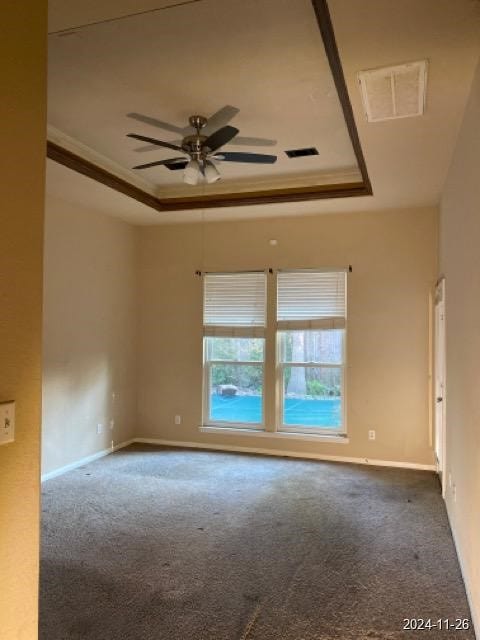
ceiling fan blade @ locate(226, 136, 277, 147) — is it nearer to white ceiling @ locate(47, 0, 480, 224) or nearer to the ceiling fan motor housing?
white ceiling @ locate(47, 0, 480, 224)

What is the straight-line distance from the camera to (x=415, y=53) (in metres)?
2.42

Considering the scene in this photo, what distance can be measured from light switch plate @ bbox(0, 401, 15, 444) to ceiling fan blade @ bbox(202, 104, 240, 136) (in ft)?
8.41

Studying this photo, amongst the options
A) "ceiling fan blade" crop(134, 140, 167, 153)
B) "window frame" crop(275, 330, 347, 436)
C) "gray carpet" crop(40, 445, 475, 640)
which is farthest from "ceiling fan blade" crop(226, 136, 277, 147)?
"gray carpet" crop(40, 445, 475, 640)

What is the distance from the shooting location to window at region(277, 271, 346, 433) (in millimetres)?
5734

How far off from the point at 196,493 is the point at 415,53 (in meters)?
3.83

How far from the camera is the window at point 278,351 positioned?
5758 mm

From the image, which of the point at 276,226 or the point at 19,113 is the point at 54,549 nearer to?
the point at 19,113

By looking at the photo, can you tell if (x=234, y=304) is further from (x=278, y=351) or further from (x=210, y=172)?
(x=210, y=172)

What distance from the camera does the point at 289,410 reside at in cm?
595

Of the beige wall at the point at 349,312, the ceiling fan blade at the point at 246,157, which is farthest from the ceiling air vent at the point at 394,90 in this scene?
the beige wall at the point at 349,312

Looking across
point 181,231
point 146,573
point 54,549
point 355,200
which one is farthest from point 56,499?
point 355,200

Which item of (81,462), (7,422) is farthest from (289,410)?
(7,422)

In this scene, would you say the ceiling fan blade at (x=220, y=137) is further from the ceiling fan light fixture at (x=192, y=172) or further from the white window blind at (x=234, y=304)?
the white window blind at (x=234, y=304)

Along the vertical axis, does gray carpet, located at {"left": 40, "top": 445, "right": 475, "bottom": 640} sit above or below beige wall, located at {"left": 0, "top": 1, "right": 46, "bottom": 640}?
below
